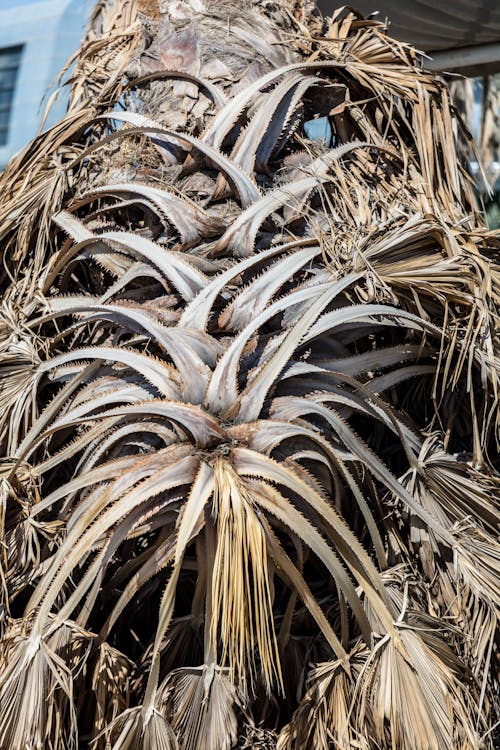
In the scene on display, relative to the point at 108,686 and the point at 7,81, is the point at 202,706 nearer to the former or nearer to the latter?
the point at 108,686

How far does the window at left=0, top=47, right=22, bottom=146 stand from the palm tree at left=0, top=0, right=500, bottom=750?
8.22m

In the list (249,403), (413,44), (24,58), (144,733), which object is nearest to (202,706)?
(144,733)

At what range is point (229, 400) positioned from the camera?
180 cm

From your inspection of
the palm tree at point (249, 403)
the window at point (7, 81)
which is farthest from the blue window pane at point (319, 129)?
the window at point (7, 81)

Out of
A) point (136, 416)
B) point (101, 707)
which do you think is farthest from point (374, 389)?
point (101, 707)

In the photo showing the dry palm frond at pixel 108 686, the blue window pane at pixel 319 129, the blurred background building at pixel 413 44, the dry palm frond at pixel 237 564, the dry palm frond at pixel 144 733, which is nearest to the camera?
the dry palm frond at pixel 237 564

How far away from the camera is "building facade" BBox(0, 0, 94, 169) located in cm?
949

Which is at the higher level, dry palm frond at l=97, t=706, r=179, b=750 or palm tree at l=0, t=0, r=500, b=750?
palm tree at l=0, t=0, r=500, b=750

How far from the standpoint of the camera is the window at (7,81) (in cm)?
1014

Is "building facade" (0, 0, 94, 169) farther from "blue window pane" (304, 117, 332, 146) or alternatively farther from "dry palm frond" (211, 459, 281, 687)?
"dry palm frond" (211, 459, 281, 687)

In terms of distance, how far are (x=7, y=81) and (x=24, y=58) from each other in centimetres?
37

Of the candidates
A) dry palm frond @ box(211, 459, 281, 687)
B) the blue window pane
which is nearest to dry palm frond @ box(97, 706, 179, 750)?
dry palm frond @ box(211, 459, 281, 687)

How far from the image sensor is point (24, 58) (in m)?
10.1

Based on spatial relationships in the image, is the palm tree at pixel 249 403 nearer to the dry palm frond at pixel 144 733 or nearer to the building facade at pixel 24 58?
the dry palm frond at pixel 144 733
